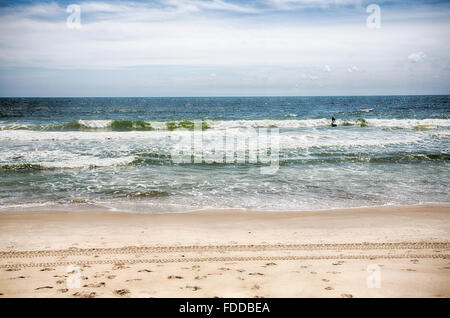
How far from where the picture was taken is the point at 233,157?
1541 cm

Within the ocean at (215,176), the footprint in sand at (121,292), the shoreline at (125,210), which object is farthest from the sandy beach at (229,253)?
the ocean at (215,176)

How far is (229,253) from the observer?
564 cm

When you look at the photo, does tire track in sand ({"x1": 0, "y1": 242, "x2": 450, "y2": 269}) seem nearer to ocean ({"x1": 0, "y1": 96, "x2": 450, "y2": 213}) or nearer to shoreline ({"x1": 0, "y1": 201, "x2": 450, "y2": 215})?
shoreline ({"x1": 0, "y1": 201, "x2": 450, "y2": 215})

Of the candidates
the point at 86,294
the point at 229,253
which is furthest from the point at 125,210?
the point at 86,294

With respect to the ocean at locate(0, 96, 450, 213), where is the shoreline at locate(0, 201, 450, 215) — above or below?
below

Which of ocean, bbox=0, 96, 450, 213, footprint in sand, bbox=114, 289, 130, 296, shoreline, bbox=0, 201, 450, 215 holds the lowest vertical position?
footprint in sand, bbox=114, 289, 130, 296

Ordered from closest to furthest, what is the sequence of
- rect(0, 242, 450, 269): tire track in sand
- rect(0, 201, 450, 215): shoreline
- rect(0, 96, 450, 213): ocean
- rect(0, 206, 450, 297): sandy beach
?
rect(0, 206, 450, 297): sandy beach, rect(0, 242, 450, 269): tire track in sand, rect(0, 201, 450, 215): shoreline, rect(0, 96, 450, 213): ocean

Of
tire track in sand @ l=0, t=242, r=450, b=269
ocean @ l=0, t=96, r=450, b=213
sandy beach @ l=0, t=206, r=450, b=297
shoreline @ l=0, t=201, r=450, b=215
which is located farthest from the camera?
ocean @ l=0, t=96, r=450, b=213

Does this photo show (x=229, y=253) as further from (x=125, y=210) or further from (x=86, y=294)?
(x=125, y=210)

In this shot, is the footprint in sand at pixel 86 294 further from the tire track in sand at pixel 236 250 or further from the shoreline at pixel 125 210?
the shoreline at pixel 125 210

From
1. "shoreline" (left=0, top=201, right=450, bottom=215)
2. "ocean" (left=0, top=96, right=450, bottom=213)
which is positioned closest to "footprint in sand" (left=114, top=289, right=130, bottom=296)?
"shoreline" (left=0, top=201, right=450, bottom=215)

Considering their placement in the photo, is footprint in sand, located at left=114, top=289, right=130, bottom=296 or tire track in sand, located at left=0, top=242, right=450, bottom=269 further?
tire track in sand, located at left=0, top=242, right=450, bottom=269

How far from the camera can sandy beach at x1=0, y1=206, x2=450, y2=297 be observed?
4.37 m
